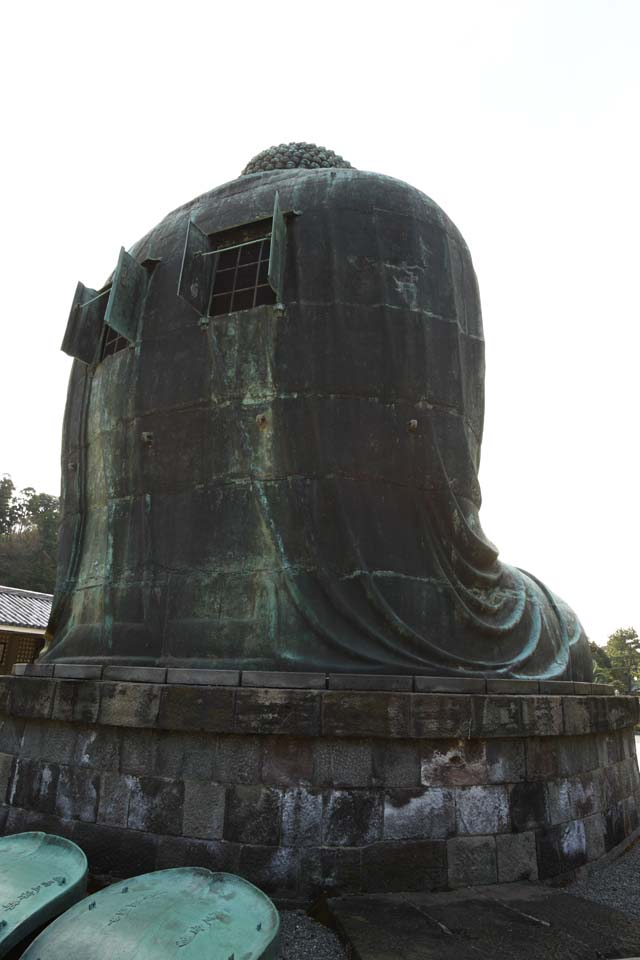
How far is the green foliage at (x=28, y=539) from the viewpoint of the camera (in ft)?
136

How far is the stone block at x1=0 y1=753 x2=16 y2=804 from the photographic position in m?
6.15

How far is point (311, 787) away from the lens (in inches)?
202

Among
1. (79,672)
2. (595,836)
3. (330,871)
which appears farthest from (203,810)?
(595,836)

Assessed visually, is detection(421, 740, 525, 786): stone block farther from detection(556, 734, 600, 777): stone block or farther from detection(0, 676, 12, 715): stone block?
detection(0, 676, 12, 715): stone block

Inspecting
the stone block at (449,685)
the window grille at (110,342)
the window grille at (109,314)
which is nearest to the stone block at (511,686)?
the stone block at (449,685)

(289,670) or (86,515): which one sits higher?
(86,515)

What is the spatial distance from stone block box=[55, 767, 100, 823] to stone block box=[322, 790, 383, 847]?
1.87m

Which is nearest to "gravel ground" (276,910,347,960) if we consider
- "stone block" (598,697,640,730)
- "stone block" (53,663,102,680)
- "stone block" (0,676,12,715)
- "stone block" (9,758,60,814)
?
"stone block" (9,758,60,814)

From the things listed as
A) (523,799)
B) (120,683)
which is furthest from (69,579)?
(523,799)

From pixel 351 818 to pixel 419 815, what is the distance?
514 millimetres

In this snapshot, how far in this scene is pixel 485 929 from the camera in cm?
435

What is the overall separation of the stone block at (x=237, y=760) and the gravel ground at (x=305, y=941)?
92 cm

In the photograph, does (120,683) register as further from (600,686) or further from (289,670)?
(600,686)

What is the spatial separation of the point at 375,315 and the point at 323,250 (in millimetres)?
907
